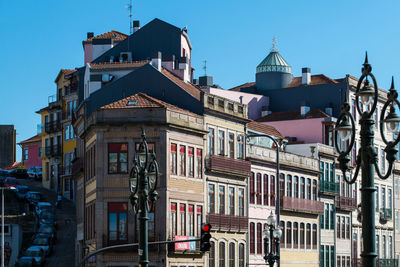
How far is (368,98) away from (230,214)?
42274mm

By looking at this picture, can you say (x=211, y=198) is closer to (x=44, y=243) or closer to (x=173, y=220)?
(x=173, y=220)

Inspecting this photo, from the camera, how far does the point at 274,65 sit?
89938 mm

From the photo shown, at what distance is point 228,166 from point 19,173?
58697 millimetres

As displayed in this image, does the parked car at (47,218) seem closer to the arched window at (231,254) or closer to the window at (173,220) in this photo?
the arched window at (231,254)

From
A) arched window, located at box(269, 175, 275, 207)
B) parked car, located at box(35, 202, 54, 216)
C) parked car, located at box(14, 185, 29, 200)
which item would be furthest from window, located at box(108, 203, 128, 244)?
parked car, located at box(14, 185, 29, 200)

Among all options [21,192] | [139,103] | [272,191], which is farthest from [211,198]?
[21,192]

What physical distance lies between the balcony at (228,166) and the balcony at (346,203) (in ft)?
56.1

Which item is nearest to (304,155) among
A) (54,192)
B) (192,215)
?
(192,215)

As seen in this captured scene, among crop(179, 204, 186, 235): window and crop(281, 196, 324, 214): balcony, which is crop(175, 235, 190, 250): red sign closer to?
crop(179, 204, 186, 235): window

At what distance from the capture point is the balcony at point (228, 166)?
193 feet

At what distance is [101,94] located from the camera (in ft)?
203

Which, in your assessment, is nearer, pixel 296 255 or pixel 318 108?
pixel 296 255

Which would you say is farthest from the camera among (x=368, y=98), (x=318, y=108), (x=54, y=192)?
(x=54, y=192)

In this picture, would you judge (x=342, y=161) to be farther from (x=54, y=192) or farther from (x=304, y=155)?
(x=54, y=192)
